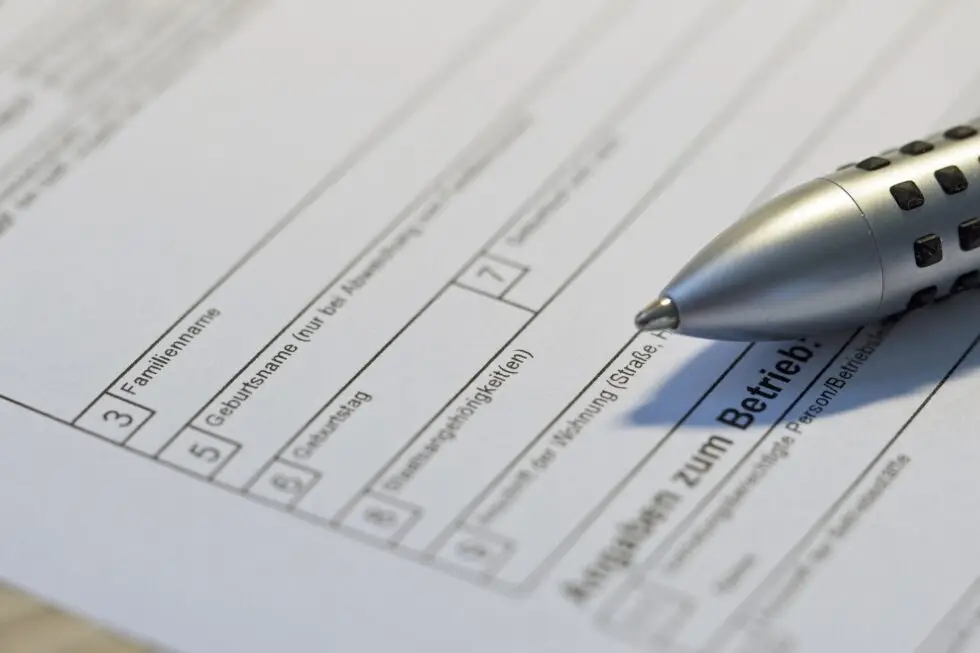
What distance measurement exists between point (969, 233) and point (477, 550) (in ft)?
0.63

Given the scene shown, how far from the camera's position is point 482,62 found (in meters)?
0.66

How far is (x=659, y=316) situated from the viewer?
17.9 inches


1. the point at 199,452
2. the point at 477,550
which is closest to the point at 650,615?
the point at 477,550

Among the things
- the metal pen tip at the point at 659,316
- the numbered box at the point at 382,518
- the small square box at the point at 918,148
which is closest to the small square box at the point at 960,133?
the small square box at the point at 918,148

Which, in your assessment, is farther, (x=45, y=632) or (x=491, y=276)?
(x=491, y=276)

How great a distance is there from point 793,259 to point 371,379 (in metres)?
0.15

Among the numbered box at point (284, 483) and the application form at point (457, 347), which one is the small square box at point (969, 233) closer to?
the application form at point (457, 347)

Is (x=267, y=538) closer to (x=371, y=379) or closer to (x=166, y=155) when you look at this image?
(x=371, y=379)

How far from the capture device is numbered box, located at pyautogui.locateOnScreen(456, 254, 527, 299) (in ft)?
1.72

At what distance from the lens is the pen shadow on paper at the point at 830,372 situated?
0.47 meters

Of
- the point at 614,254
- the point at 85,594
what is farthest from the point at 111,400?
the point at 614,254

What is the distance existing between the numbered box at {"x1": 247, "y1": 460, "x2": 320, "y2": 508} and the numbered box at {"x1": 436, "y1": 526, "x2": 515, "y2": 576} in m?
0.05

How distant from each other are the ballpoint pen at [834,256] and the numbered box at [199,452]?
0.46ft

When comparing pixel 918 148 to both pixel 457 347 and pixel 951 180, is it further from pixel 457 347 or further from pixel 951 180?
pixel 457 347
